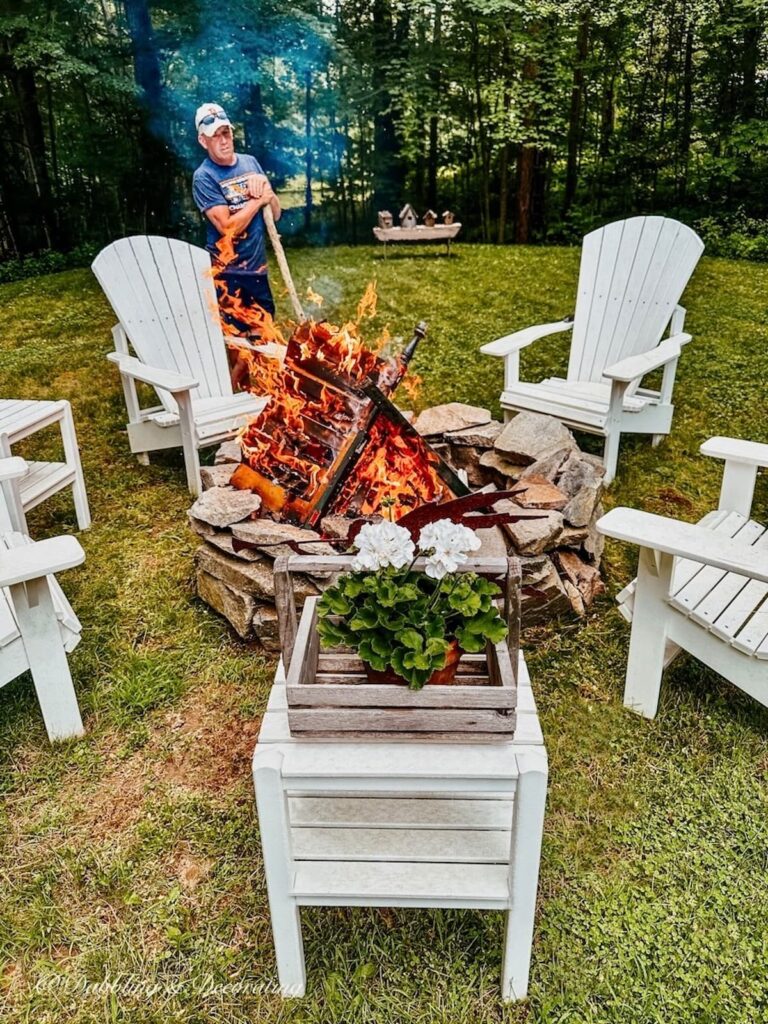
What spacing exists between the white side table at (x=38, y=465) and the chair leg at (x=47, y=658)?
2.89 ft

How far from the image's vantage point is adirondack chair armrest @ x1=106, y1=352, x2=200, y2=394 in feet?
10.2

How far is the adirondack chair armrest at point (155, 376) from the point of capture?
311cm

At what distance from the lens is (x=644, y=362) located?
10.6ft

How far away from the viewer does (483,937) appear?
1650mm

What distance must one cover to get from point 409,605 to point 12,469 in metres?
1.64

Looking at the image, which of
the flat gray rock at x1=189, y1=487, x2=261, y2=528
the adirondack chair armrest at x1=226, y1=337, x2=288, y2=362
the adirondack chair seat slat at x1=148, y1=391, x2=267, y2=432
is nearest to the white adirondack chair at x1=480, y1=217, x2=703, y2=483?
the adirondack chair armrest at x1=226, y1=337, x2=288, y2=362

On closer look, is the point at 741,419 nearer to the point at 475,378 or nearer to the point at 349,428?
the point at 475,378

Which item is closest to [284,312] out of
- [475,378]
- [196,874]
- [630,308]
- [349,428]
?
[475,378]

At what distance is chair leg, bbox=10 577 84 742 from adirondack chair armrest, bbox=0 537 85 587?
2.1 inches

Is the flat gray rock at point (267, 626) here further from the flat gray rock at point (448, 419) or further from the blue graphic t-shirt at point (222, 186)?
the blue graphic t-shirt at point (222, 186)

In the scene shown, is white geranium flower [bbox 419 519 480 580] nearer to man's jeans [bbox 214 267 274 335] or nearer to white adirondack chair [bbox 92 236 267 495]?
white adirondack chair [bbox 92 236 267 495]

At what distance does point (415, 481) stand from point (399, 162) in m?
8.02

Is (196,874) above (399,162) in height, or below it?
below

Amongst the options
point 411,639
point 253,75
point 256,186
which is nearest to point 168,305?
point 256,186
